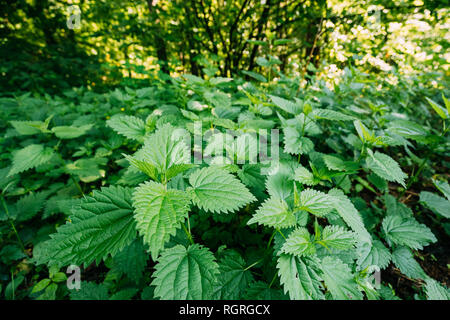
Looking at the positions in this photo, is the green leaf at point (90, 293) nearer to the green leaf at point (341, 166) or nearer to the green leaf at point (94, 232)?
the green leaf at point (94, 232)

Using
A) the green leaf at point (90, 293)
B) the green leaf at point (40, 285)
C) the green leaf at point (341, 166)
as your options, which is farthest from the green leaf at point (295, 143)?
the green leaf at point (40, 285)

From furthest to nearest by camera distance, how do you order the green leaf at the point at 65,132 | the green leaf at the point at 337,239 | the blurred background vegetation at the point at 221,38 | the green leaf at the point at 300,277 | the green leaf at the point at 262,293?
1. the blurred background vegetation at the point at 221,38
2. the green leaf at the point at 65,132
3. the green leaf at the point at 262,293
4. the green leaf at the point at 337,239
5. the green leaf at the point at 300,277

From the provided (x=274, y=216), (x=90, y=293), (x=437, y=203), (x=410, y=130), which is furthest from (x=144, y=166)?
(x=437, y=203)

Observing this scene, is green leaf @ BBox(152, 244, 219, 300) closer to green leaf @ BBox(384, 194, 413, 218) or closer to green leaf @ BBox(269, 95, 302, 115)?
green leaf @ BBox(269, 95, 302, 115)

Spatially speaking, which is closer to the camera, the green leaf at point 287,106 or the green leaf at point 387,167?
the green leaf at point 387,167

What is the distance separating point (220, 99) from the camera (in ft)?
6.21

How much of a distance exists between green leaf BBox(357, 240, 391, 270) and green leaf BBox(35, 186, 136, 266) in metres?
1.29

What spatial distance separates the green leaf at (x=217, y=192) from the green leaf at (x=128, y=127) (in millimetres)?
694

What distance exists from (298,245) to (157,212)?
661 mm

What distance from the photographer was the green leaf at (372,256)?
1.14 meters

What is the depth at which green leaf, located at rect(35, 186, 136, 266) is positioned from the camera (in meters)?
0.73

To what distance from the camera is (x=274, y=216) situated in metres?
0.91
